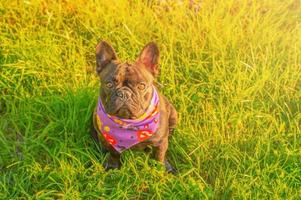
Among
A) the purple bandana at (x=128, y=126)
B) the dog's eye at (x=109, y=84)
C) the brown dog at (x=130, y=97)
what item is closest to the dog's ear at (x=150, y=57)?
the brown dog at (x=130, y=97)

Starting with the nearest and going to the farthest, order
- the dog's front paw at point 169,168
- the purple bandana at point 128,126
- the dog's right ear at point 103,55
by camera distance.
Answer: the purple bandana at point 128,126 < the dog's right ear at point 103,55 < the dog's front paw at point 169,168

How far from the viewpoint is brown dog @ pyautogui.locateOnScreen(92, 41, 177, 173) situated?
3.35 meters

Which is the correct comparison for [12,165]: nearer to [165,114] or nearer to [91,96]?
[91,96]

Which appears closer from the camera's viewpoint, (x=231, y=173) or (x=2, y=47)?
(x=231, y=173)

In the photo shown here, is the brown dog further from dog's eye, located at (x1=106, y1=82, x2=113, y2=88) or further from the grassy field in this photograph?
the grassy field

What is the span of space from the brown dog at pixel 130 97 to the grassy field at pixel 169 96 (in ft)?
0.48

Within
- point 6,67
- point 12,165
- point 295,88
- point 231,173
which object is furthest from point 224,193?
point 6,67

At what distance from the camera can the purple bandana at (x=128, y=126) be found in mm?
3486

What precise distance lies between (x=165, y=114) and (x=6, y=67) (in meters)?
1.45

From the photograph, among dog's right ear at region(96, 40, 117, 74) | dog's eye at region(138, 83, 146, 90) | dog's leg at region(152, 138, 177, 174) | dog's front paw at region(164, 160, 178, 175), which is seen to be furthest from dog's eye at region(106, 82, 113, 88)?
dog's front paw at region(164, 160, 178, 175)

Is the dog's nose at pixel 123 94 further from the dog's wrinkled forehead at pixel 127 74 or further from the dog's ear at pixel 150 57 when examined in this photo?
the dog's ear at pixel 150 57

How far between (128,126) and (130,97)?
0.29 metres

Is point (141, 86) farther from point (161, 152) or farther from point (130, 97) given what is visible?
point (161, 152)

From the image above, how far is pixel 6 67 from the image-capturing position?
429 centimetres
